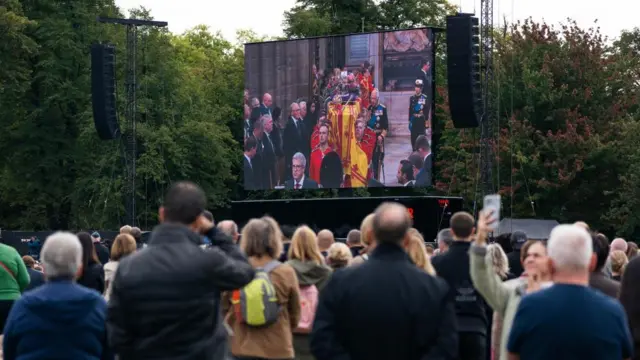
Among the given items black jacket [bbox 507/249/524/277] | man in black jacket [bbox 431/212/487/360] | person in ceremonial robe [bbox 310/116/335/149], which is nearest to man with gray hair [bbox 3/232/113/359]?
man in black jacket [bbox 431/212/487/360]

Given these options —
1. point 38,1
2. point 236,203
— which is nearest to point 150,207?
point 38,1

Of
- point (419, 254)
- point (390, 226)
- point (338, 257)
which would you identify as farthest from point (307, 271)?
point (390, 226)

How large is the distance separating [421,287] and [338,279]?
0.38 m

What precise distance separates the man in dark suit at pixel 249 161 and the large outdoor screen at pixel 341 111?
3 cm

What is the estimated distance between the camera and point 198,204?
21.1 ft

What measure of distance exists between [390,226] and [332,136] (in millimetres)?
26524

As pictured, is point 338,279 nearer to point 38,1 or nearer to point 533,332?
point 533,332

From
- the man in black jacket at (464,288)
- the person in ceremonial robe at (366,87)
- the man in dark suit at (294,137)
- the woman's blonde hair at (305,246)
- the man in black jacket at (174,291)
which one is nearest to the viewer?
the man in black jacket at (174,291)

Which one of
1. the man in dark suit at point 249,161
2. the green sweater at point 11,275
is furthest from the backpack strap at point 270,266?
the man in dark suit at point 249,161

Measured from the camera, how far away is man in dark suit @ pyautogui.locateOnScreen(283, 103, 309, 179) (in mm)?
33125

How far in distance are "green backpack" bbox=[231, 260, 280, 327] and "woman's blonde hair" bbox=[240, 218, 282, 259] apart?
0.12m

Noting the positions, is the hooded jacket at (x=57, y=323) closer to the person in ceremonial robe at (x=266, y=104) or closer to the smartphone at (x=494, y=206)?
the smartphone at (x=494, y=206)

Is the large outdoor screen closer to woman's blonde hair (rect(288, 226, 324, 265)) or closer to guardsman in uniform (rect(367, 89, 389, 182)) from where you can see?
guardsman in uniform (rect(367, 89, 389, 182))

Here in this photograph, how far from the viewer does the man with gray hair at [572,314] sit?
553 cm
